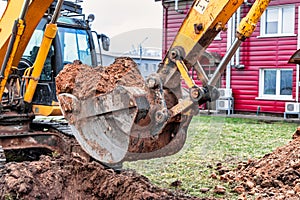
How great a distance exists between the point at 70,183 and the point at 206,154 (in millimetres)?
2781

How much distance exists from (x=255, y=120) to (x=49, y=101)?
9109 mm

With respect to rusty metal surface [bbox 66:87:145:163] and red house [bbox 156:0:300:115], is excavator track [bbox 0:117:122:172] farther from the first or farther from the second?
red house [bbox 156:0:300:115]

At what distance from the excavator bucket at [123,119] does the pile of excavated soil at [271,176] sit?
4.73 ft

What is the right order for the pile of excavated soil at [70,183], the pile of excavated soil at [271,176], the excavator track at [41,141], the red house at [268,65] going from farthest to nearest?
A: the red house at [268,65] → the excavator track at [41,141] → the pile of excavated soil at [271,176] → the pile of excavated soil at [70,183]

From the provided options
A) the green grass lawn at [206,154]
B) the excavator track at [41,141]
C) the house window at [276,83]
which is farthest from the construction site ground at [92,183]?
the house window at [276,83]

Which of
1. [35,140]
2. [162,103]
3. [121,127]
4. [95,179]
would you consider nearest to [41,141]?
[35,140]

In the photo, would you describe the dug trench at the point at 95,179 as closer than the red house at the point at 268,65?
Yes

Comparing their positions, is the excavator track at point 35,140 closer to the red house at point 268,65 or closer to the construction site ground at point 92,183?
the construction site ground at point 92,183

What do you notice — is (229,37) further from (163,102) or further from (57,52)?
(163,102)

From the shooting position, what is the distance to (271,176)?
538 cm

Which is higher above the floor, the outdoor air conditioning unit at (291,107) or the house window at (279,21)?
the house window at (279,21)

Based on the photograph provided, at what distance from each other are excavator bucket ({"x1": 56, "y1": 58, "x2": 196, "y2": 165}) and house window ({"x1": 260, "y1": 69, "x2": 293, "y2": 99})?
1140 centimetres

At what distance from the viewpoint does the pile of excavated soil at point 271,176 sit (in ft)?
16.0

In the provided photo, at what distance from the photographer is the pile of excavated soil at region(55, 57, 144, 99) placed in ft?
12.4
